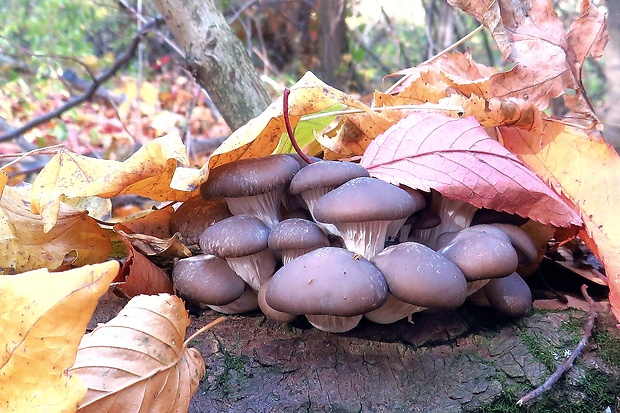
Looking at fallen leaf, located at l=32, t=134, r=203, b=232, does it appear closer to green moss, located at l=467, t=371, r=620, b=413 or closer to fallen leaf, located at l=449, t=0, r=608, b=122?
green moss, located at l=467, t=371, r=620, b=413

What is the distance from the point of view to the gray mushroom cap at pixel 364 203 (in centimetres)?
112

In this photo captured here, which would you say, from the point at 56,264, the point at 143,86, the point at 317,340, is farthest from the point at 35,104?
the point at 317,340

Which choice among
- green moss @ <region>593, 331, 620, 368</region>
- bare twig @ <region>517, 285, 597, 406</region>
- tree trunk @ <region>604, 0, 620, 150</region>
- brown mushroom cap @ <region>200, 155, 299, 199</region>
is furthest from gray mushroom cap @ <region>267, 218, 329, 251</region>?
tree trunk @ <region>604, 0, 620, 150</region>

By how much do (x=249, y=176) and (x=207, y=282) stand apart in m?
0.28

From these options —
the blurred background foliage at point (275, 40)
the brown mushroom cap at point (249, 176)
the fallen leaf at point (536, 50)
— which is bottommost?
the blurred background foliage at point (275, 40)

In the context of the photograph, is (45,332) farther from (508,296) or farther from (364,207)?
(508,296)

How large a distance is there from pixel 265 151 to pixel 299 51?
25.5 ft

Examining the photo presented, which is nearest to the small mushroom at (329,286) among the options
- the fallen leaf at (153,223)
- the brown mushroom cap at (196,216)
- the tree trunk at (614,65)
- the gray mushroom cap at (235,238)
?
the gray mushroom cap at (235,238)

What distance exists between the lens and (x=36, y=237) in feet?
4.62

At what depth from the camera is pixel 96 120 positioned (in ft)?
24.5

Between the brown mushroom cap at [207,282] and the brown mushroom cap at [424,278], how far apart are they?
15.2 inches

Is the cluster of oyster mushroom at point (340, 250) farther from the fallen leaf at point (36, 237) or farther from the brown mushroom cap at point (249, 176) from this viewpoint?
the fallen leaf at point (36, 237)

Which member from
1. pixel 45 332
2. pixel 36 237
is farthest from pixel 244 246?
pixel 36 237

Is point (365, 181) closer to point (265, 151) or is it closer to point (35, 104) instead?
point (265, 151)
